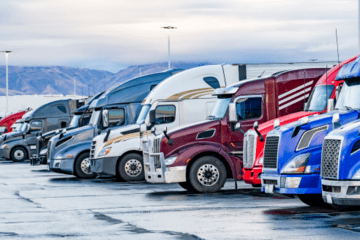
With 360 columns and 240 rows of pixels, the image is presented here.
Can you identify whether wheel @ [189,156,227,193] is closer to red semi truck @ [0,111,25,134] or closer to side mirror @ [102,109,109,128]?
side mirror @ [102,109,109,128]

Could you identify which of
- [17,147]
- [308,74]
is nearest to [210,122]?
[308,74]

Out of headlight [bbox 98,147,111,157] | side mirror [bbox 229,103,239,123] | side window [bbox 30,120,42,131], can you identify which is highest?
side window [bbox 30,120,42,131]

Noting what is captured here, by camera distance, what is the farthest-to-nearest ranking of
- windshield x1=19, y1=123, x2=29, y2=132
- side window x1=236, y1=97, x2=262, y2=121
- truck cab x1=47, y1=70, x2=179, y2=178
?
windshield x1=19, y1=123, x2=29, y2=132
truck cab x1=47, y1=70, x2=179, y2=178
side window x1=236, y1=97, x2=262, y2=121

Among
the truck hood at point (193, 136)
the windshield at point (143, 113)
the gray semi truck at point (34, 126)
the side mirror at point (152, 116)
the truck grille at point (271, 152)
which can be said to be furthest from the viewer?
the gray semi truck at point (34, 126)

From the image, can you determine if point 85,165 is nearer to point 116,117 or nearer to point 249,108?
point 116,117

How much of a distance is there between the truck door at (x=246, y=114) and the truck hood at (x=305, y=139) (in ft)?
15.2

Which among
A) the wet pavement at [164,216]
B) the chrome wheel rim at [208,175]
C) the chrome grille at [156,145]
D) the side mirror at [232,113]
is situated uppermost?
the side mirror at [232,113]

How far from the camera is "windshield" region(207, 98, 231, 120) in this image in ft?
58.2

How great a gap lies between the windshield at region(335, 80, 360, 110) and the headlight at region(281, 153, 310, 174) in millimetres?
1175

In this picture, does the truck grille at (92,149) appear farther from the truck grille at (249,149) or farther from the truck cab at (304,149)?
the truck cab at (304,149)

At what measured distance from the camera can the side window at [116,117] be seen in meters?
23.9

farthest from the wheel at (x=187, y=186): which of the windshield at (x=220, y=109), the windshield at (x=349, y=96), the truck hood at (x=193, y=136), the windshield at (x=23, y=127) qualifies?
the windshield at (x=23, y=127)

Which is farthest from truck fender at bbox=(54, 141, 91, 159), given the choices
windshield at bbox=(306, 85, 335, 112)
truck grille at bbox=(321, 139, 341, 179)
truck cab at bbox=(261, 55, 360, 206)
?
truck grille at bbox=(321, 139, 341, 179)

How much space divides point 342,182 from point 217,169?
277 inches
